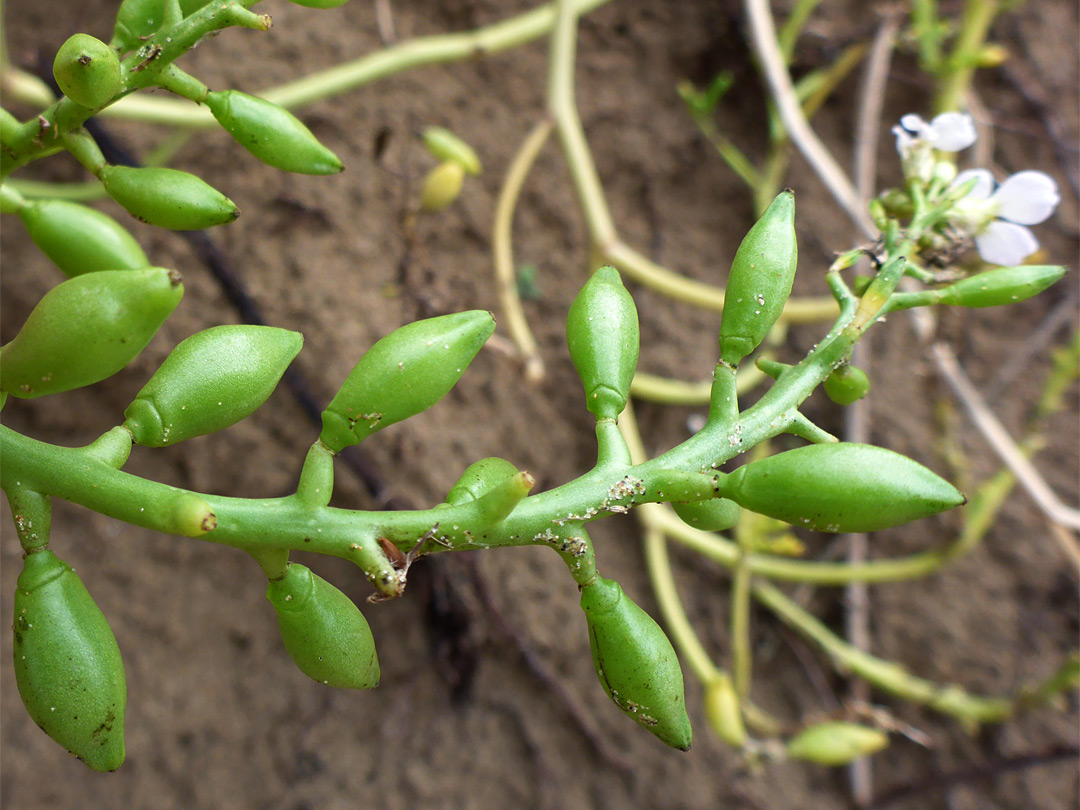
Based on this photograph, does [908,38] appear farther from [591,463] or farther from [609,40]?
[591,463]

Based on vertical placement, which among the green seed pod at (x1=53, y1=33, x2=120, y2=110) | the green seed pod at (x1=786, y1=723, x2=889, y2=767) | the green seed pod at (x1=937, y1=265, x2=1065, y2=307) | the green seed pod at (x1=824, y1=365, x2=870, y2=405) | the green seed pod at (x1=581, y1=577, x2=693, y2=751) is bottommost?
the green seed pod at (x1=786, y1=723, x2=889, y2=767)

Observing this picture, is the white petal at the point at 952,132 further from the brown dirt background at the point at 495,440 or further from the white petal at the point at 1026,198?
the brown dirt background at the point at 495,440

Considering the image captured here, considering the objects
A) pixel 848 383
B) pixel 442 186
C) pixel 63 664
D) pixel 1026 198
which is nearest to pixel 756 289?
pixel 848 383

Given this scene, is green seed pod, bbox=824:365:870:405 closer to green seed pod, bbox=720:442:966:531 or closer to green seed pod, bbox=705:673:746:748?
green seed pod, bbox=720:442:966:531

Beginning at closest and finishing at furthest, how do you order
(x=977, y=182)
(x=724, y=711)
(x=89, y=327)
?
1. (x=89, y=327)
2. (x=977, y=182)
3. (x=724, y=711)

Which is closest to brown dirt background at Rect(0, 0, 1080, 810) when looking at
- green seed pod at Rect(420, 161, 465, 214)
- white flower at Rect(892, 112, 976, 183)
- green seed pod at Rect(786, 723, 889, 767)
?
green seed pod at Rect(420, 161, 465, 214)

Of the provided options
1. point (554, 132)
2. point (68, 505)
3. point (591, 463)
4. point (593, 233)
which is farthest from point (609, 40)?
point (68, 505)

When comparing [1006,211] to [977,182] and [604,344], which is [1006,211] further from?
[604,344]
